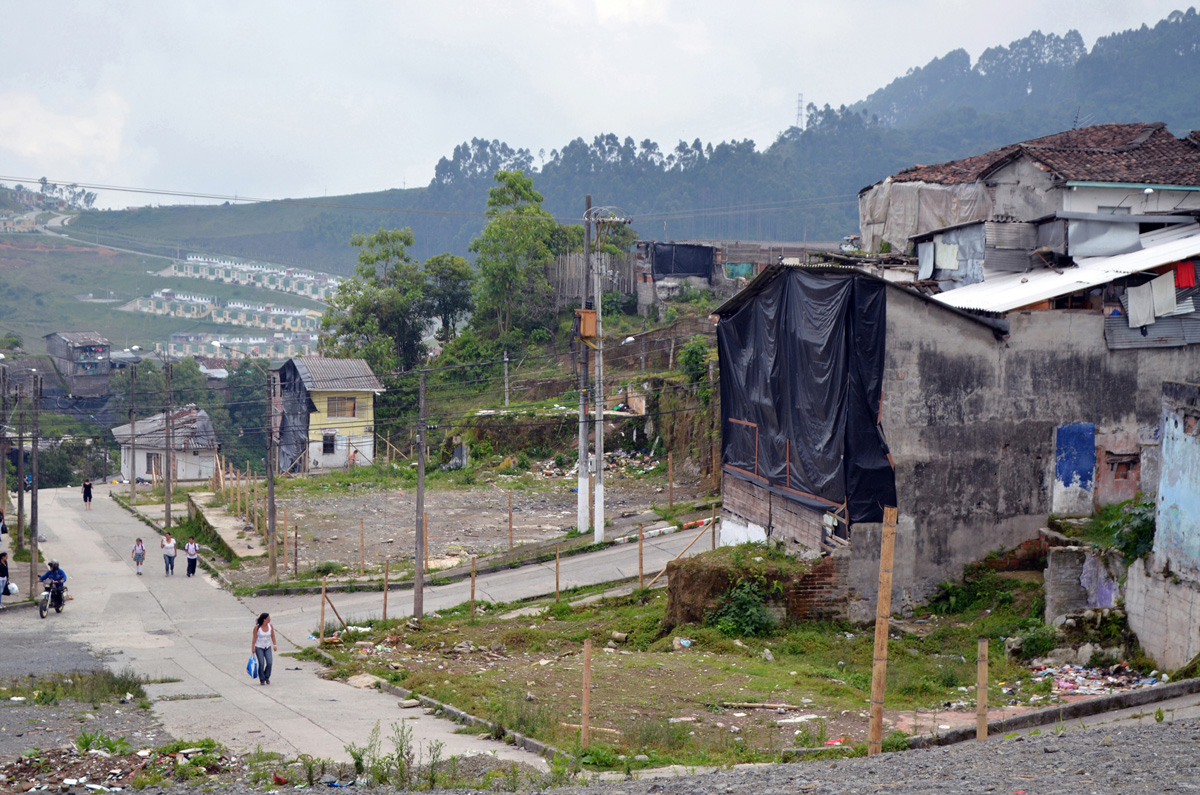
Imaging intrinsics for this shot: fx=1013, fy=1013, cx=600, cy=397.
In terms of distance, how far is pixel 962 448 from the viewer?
757 inches

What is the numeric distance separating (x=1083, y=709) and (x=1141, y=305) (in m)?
11.0

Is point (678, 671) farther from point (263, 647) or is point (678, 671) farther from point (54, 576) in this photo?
point (54, 576)

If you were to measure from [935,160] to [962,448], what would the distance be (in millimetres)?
116826

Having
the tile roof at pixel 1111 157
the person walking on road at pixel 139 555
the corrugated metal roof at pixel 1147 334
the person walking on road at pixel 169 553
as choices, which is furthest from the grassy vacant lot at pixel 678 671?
the tile roof at pixel 1111 157

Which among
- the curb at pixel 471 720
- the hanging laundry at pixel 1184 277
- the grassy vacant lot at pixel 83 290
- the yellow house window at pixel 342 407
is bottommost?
the curb at pixel 471 720

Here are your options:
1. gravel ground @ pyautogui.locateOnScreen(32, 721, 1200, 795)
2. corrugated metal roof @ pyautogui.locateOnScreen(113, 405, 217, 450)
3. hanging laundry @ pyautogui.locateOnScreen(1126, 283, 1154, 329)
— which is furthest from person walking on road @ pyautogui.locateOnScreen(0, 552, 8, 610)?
corrugated metal roof @ pyautogui.locateOnScreen(113, 405, 217, 450)

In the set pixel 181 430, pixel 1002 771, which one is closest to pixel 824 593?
pixel 1002 771

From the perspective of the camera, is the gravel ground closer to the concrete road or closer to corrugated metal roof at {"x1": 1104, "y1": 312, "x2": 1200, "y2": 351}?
the concrete road

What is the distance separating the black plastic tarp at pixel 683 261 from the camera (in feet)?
177

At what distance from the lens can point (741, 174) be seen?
4724 inches

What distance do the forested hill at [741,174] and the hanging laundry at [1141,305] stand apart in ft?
281

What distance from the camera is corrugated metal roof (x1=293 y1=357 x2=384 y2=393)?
51719mm

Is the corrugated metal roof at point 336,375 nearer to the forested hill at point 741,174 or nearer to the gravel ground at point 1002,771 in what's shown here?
the gravel ground at point 1002,771

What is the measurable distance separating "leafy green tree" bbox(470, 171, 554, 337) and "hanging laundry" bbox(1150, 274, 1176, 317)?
38065 millimetres
